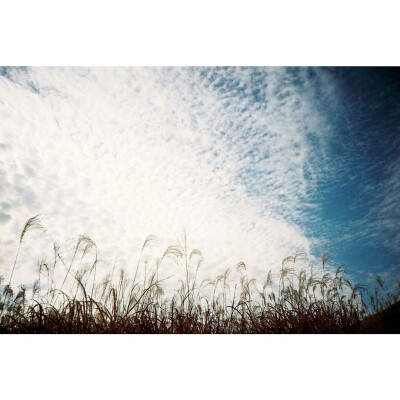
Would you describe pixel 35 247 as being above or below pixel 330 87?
below

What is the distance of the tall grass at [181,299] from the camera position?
2.10 metres

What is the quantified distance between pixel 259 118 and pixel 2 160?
3461mm

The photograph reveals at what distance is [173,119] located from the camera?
3.50 m

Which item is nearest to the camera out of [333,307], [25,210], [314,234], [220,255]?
[333,307]

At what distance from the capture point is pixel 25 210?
9.67ft

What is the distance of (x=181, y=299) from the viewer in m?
2.53

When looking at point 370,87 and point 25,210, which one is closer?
point 25,210

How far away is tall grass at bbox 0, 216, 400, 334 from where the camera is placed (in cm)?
210

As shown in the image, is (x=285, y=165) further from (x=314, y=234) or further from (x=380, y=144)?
(x=380, y=144)

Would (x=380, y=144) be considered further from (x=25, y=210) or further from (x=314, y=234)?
(x=25, y=210)
